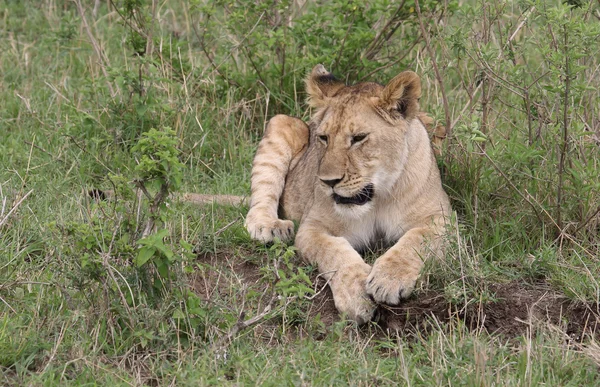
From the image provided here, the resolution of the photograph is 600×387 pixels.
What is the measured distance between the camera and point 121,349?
343cm

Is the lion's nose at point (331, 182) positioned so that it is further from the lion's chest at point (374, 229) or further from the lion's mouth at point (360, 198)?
the lion's chest at point (374, 229)

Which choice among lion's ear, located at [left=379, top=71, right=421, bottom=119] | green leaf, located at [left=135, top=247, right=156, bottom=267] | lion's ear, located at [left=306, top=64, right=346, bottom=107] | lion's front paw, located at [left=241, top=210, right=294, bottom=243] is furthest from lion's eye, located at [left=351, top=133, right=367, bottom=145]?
green leaf, located at [left=135, top=247, right=156, bottom=267]

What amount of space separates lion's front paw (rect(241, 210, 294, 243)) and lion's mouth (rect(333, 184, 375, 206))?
0.45 meters

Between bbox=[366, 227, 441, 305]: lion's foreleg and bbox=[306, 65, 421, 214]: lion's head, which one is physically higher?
bbox=[306, 65, 421, 214]: lion's head

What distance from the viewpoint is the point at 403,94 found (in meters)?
4.29

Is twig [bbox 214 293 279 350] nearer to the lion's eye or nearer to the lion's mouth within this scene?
the lion's mouth

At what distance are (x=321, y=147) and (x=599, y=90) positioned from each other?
156 centimetres

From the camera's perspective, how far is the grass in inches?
132

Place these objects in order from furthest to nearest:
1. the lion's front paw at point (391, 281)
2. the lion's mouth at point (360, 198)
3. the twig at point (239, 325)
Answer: the lion's mouth at point (360, 198)
the lion's front paw at point (391, 281)
the twig at point (239, 325)

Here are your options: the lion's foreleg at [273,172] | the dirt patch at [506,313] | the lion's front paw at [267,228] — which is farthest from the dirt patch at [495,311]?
the lion's foreleg at [273,172]

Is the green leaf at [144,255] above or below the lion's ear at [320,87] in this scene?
below

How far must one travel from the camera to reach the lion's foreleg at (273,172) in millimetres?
4688

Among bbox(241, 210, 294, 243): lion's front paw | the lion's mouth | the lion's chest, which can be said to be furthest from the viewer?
bbox(241, 210, 294, 243): lion's front paw

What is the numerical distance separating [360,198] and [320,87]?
0.66 meters
